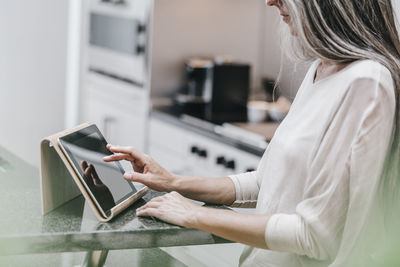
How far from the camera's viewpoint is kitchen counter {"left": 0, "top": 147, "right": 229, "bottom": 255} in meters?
0.93

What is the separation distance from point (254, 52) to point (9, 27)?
162 centimetres

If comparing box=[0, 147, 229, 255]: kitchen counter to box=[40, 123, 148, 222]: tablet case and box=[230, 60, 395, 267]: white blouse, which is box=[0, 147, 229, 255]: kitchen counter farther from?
box=[230, 60, 395, 267]: white blouse

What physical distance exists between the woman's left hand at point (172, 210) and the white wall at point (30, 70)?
89 centimetres

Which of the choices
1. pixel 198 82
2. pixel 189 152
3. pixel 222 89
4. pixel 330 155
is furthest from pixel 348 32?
pixel 198 82

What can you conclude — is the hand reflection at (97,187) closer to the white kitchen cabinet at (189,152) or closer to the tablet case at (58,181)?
the tablet case at (58,181)

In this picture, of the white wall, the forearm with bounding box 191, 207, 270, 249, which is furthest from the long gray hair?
the white wall

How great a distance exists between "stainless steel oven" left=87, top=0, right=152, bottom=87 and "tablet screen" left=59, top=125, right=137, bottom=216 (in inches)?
83.3

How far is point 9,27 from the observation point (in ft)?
6.67

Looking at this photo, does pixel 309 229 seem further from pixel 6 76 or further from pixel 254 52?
pixel 254 52

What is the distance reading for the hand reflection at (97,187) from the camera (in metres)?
1.01

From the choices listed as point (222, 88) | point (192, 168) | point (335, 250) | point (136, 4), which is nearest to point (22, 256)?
point (335, 250)

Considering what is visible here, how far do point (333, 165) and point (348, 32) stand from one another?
0.22 m

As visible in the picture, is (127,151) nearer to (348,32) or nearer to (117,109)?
(348,32)

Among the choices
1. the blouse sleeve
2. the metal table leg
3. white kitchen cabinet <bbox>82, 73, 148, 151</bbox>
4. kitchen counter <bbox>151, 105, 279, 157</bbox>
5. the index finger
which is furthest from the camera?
white kitchen cabinet <bbox>82, 73, 148, 151</bbox>
